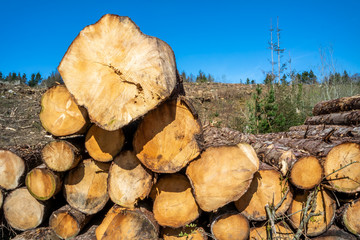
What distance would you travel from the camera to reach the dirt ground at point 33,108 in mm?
6823

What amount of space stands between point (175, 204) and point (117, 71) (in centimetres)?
123

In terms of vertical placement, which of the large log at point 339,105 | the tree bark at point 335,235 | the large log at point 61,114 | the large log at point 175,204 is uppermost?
the large log at point 339,105

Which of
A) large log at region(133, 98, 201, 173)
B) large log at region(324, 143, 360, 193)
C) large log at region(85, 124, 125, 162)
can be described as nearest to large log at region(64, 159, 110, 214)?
large log at region(85, 124, 125, 162)

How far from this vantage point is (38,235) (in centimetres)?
254

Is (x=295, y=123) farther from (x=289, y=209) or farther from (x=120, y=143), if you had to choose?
(x=120, y=143)

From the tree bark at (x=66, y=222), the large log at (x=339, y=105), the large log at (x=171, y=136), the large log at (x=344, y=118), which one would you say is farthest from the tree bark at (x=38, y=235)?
the large log at (x=339, y=105)

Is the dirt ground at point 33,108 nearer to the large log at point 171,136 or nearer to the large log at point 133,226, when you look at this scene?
the large log at point 171,136

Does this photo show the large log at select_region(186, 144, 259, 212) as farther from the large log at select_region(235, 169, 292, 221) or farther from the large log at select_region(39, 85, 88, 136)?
A: the large log at select_region(39, 85, 88, 136)

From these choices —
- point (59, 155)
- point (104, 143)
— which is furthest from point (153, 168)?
point (59, 155)

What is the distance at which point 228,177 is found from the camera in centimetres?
194

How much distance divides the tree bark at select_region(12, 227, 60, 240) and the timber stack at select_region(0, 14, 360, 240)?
0.01 metres

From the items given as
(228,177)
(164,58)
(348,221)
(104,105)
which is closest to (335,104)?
(348,221)

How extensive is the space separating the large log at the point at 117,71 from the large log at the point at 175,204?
802 millimetres

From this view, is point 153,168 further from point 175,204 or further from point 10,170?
point 10,170
